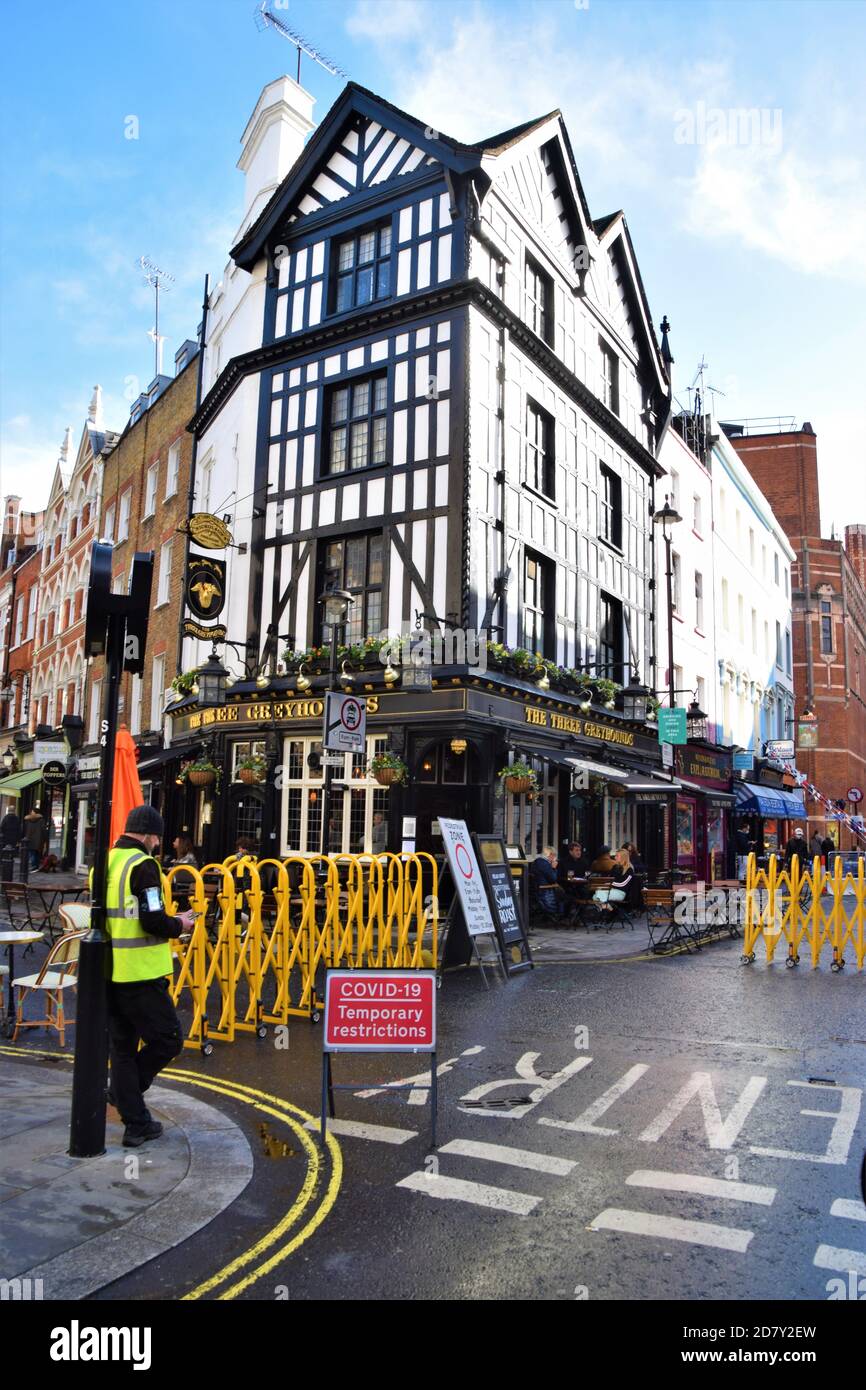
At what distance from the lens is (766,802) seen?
110ft

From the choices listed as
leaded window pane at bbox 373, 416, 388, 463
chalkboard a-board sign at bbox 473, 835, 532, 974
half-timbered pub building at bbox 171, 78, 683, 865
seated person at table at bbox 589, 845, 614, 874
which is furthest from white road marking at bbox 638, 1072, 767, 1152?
leaded window pane at bbox 373, 416, 388, 463

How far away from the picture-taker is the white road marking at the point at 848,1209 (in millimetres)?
4527

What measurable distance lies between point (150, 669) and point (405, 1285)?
25.3 metres

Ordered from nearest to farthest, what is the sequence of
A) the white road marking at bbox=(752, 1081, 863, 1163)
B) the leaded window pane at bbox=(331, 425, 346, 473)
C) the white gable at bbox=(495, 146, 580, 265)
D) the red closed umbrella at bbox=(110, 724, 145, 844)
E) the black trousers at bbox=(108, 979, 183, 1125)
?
the white road marking at bbox=(752, 1081, 863, 1163)
the black trousers at bbox=(108, 979, 183, 1125)
the red closed umbrella at bbox=(110, 724, 145, 844)
the leaded window pane at bbox=(331, 425, 346, 473)
the white gable at bbox=(495, 146, 580, 265)

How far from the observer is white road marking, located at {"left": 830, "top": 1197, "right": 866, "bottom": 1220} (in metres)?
4.53

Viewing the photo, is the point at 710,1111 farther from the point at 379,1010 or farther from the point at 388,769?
the point at 388,769

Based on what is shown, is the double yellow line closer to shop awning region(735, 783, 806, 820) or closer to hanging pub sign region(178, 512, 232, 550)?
hanging pub sign region(178, 512, 232, 550)

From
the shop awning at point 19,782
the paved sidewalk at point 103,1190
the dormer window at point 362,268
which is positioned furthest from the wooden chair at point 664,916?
the shop awning at point 19,782

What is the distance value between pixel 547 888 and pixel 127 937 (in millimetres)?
12204

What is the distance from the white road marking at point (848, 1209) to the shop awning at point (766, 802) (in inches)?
1081

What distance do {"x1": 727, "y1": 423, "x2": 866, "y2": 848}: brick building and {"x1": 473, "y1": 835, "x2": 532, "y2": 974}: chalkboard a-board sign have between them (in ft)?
137

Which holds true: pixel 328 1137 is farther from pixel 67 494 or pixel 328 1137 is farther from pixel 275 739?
pixel 67 494

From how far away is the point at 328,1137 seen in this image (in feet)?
18.6
